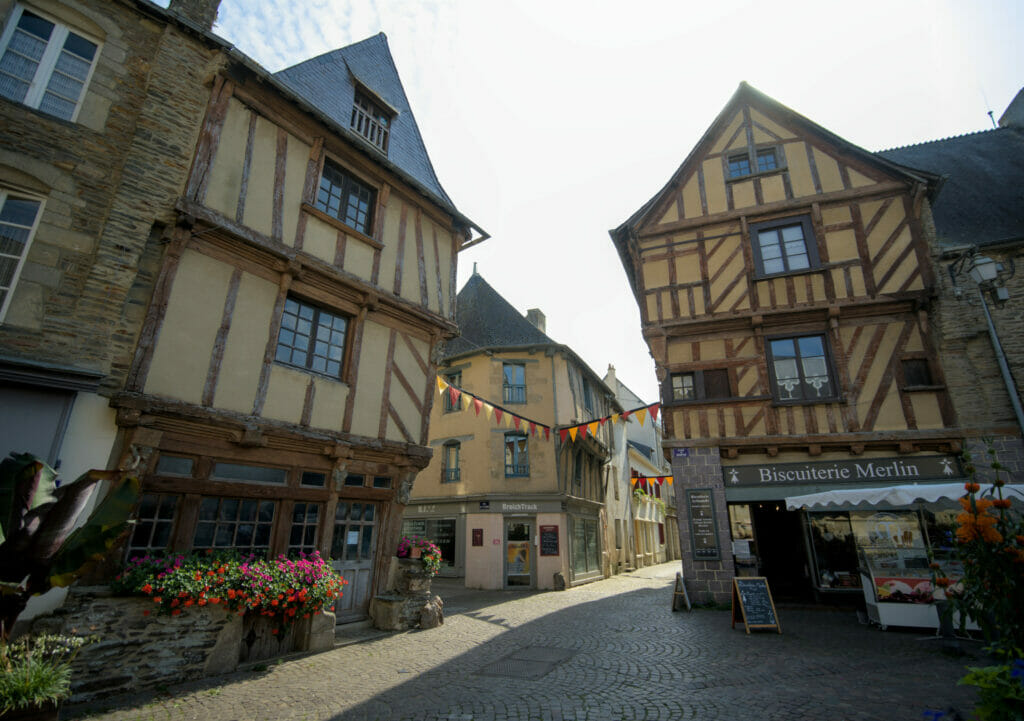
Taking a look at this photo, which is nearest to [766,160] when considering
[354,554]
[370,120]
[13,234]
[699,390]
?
[699,390]

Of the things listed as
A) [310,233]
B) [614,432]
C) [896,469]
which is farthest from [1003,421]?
[614,432]

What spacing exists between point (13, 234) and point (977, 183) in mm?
19410

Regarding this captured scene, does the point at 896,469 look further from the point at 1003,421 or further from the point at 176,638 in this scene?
the point at 176,638

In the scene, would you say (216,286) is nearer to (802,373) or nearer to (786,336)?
(786,336)

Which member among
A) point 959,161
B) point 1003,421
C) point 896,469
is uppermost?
point 959,161

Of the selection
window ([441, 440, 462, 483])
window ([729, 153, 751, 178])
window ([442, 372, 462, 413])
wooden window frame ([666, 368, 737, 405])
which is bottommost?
window ([441, 440, 462, 483])

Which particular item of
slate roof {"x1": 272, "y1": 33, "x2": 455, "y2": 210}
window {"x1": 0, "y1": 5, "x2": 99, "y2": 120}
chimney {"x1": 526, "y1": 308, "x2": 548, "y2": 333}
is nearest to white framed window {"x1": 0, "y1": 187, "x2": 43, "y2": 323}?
window {"x1": 0, "y1": 5, "x2": 99, "y2": 120}

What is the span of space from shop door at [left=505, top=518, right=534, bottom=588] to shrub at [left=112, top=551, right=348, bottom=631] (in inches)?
374

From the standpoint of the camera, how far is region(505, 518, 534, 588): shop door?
15719 millimetres

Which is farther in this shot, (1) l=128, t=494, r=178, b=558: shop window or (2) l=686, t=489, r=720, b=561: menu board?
(2) l=686, t=489, r=720, b=561: menu board

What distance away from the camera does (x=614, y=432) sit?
80.5ft

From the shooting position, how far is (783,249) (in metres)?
11.4

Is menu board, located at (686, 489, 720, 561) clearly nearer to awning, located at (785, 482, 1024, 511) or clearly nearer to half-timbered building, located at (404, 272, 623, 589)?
awning, located at (785, 482, 1024, 511)

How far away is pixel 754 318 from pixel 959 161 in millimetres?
9212
